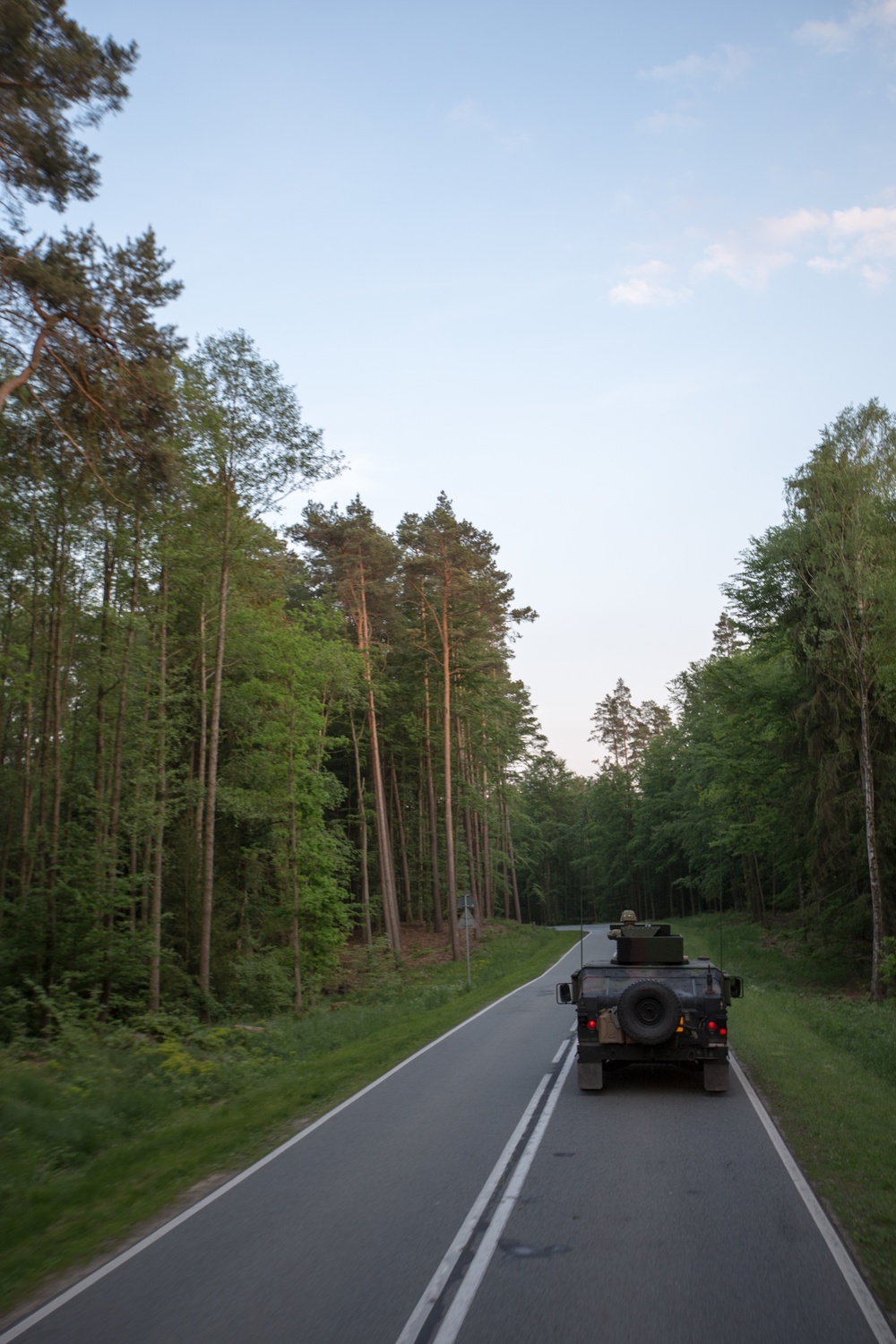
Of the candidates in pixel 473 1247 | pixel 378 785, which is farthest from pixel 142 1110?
pixel 378 785

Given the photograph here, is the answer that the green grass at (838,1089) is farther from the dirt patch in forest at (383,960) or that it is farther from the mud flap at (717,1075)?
the dirt patch in forest at (383,960)

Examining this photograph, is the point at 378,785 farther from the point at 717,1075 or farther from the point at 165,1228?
the point at 165,1228

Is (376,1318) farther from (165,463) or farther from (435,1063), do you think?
(165,463)

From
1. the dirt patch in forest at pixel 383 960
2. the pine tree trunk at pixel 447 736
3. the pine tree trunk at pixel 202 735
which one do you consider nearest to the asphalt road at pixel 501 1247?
the pine tree trunk at pixel 202 735

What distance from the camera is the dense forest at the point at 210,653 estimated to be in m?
13.3

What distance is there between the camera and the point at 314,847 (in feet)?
91.6

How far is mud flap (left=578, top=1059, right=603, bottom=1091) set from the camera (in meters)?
11.3

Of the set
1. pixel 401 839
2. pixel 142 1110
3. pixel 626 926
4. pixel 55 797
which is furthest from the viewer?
pixel 401 839

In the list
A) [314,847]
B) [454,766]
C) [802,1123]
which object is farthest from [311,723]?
[802,1123]

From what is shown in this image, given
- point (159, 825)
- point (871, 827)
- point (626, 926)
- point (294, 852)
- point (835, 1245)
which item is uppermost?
point (159, 825)

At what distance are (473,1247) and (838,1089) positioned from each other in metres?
6.88

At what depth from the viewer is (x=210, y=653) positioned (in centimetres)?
2636

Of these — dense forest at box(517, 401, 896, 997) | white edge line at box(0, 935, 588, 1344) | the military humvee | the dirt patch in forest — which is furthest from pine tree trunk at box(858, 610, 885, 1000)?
the dirt patch in forest

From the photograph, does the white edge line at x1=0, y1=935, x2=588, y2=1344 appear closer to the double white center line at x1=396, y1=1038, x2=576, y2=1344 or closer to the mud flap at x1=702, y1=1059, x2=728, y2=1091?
the double white center line at x1=396, y1=1038, x2=576, y2=1344
